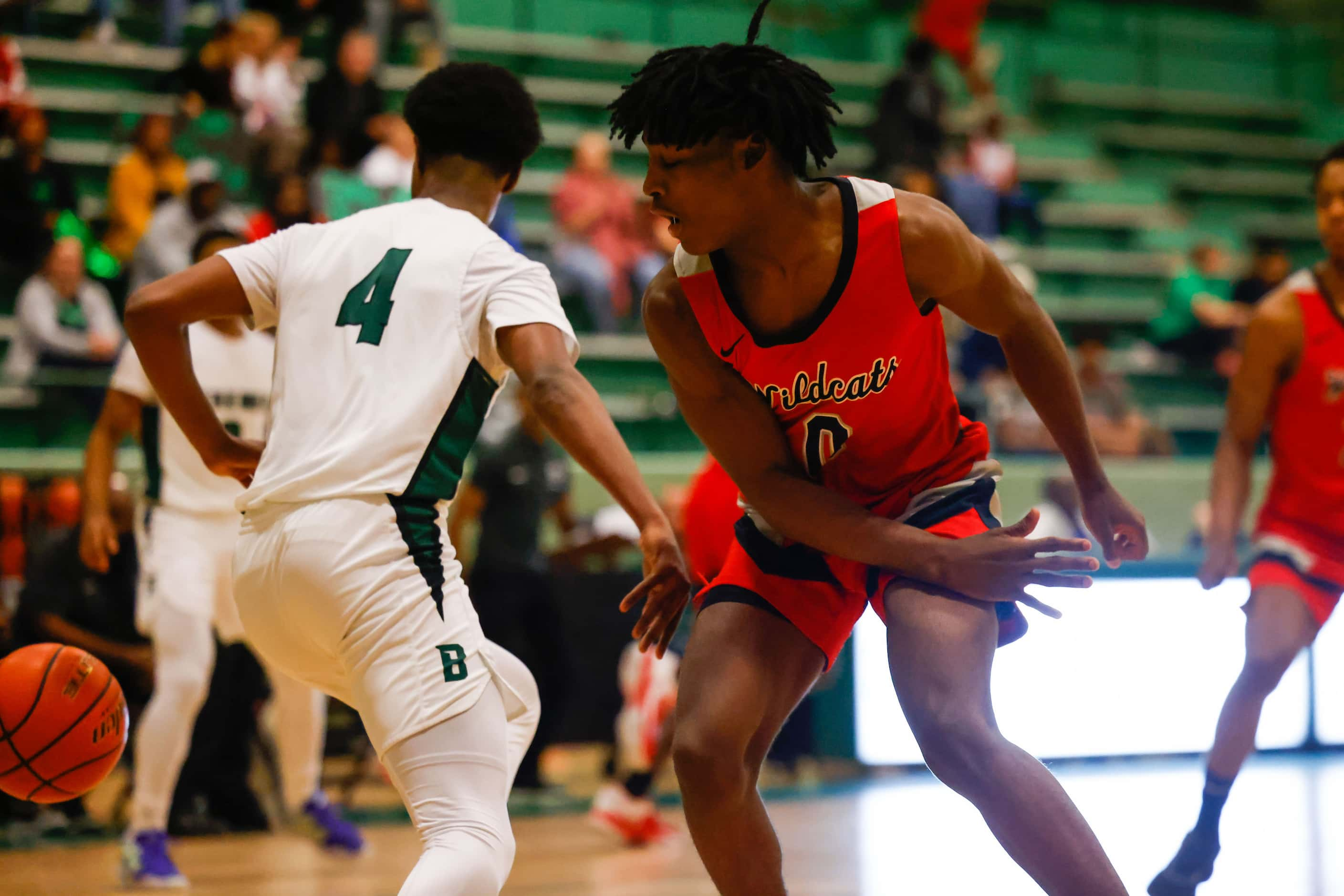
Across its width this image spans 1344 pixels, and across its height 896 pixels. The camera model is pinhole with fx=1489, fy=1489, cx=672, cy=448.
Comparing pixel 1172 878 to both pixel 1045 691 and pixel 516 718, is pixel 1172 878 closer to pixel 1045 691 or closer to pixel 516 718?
pixel 516 718

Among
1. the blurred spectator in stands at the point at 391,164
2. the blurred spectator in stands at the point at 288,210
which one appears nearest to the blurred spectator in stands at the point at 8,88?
the blurred spectator in stands at the point at 288,210

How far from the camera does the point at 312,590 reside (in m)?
3.01

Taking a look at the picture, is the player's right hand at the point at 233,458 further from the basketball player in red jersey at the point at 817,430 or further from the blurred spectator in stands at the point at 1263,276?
the blurred spectator in stands at the point at 1263,276

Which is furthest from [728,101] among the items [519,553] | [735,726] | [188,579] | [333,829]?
[519,553]

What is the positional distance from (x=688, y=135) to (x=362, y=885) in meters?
3.57

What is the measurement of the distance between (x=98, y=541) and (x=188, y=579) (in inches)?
37.3

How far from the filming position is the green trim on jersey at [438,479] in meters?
3.08

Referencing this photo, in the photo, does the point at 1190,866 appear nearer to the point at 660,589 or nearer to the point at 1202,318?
the point at 660,589

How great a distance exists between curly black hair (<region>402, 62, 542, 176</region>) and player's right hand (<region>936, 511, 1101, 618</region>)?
136 centimetres

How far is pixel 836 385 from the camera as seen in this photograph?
9.95 feet

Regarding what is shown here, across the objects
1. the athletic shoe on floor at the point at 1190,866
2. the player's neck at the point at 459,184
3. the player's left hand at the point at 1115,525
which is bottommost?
the athletic shoe on floor at the point at 1190,866

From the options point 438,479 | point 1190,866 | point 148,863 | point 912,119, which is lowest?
point 148,863

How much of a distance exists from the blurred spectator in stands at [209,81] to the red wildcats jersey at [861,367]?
831cm

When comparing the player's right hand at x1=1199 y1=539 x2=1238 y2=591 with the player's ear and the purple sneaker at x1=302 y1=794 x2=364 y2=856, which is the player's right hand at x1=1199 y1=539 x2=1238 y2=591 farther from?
the purple sneaker at x1=302 y1=794 x2=364 y2=856
